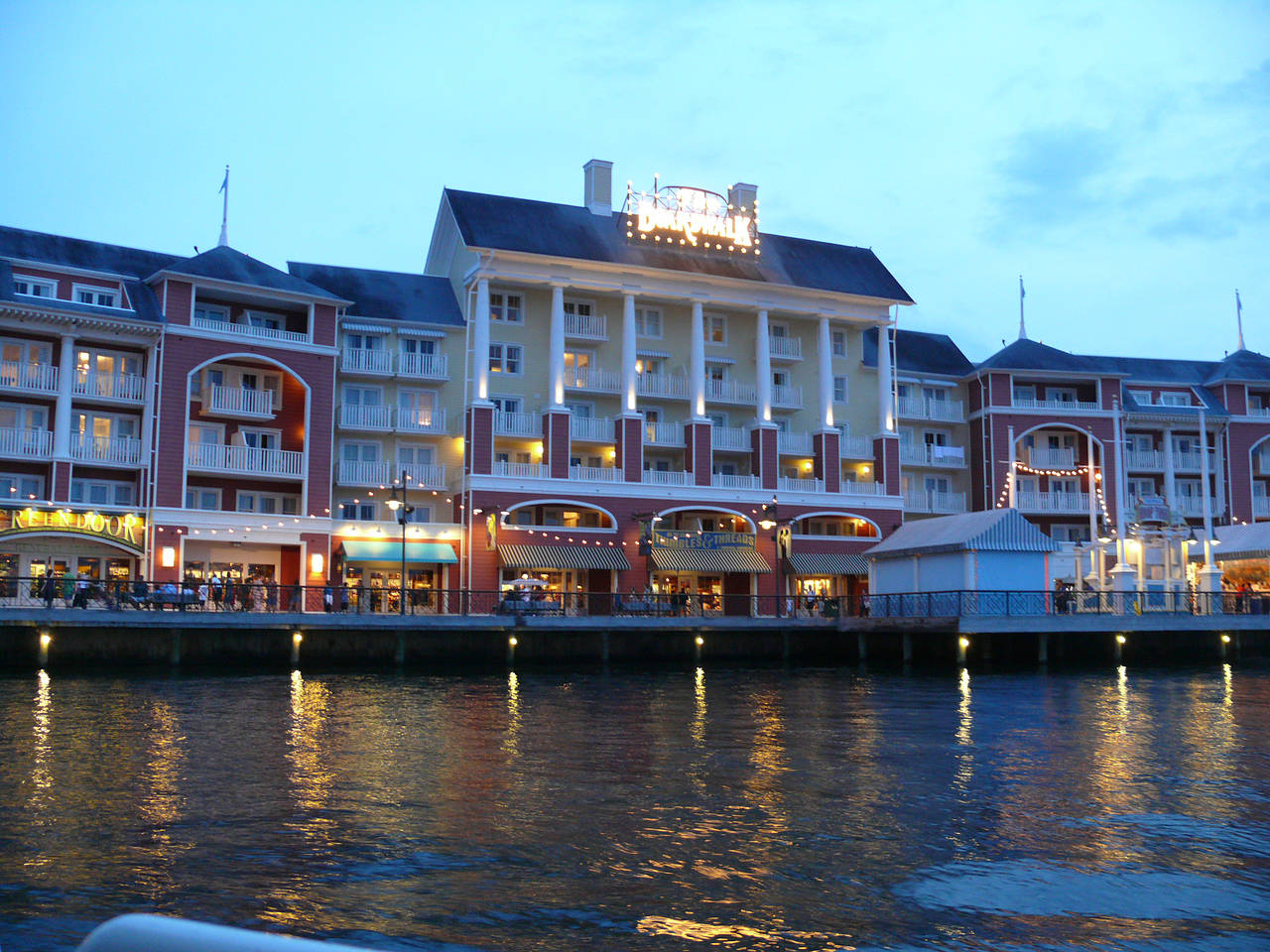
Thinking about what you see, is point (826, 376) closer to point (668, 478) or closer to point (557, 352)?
point (668, 478)

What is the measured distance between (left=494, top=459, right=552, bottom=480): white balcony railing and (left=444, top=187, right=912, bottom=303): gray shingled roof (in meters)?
10.0

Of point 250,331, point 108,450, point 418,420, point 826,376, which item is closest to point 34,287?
point 108,450

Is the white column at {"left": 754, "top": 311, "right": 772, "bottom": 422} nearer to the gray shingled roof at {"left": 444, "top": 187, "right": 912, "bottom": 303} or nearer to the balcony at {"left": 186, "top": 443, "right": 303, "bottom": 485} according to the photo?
the gray shingled roof at {"left": 444, "top": 187, "right": 912, "bottom": 303}

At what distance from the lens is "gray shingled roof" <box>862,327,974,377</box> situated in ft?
224

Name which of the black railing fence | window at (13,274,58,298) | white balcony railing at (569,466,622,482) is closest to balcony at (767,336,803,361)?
white balcony railing at (569,466,622,482)

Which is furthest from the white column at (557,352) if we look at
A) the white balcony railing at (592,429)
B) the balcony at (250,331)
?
the balcony at (250,331)

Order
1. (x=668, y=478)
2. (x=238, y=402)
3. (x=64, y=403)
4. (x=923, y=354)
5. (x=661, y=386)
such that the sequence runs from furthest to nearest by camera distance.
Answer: (x=923, y=354)
(x=661, y=386)
(x=668, y=478)
(x=238, y=402)
(x=64, y=403)

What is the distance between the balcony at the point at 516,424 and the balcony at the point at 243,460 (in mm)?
9220

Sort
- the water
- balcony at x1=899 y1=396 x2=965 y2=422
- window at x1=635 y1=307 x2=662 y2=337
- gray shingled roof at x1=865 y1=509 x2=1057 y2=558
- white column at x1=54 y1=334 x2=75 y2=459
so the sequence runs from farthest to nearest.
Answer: balcony at x1=899 y1=396 x2=965 y2=422 < window at x1=635 y1=307 x2=662 y2=337 < white column at x1=54 y1=334 x2=75 y2=459 < gray shingled roof at x1=865 y1=509 x2=1057 y2=558 < the water

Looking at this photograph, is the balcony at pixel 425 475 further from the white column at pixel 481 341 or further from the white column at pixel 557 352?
the white column at pixel 557 352

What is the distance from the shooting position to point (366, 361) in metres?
55.8

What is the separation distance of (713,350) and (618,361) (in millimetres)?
5680

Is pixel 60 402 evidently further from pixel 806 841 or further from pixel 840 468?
pixel 806 841

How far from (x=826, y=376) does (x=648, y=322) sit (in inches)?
373
